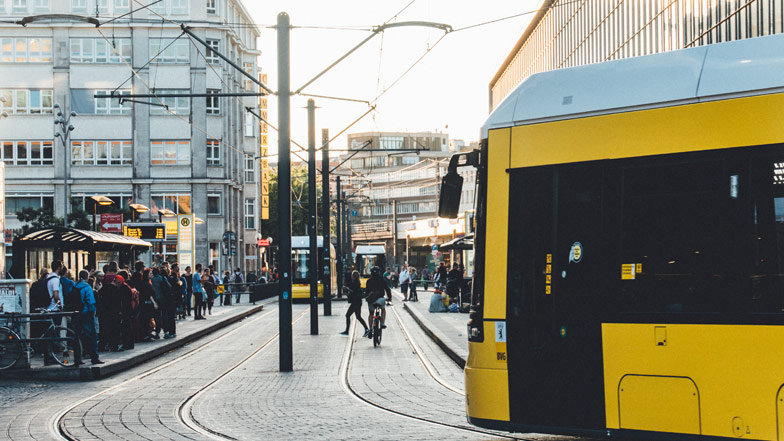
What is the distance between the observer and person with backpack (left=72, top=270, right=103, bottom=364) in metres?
16.1

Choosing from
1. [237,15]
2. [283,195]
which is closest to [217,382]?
[283,195]

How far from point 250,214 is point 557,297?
233ft

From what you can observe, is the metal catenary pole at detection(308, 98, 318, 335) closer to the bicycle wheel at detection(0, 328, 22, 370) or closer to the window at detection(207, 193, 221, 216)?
the bicycle wheel at detection(0, 328, 22, 370)

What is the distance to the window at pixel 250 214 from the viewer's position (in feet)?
254

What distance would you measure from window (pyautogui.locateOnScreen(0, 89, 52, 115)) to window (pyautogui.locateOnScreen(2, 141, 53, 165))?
1865 mm

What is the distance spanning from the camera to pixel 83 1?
195 ft

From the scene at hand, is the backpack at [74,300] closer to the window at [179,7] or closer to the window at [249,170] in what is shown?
the window at [179,7]

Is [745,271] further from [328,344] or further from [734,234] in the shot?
[328,344]

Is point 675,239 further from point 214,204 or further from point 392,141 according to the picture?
point 392,141

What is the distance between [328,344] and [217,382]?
7353 millimetres

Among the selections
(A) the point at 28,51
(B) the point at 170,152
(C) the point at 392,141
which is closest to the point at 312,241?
(B) the point at 170,152

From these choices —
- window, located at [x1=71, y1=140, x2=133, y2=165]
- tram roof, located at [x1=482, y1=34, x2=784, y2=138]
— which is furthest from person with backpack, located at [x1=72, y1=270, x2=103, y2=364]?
window, located at [x1=71, y1=140, x2=133, y2=165]

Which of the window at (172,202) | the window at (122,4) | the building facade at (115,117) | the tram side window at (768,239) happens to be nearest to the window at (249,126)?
the building facade at (115,117)

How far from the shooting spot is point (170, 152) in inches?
2422
